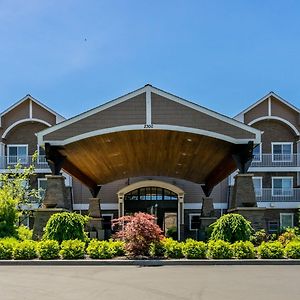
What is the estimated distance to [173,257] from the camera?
560 inches

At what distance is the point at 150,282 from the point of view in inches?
390

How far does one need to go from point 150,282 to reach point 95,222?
62.0ft

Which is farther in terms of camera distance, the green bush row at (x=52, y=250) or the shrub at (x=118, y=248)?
the shrub at (x=118, y=248)

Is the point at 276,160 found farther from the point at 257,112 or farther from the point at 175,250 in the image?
the point at 175,250

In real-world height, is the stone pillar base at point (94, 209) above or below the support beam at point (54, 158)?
below

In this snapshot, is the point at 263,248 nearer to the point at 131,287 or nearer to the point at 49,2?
the point at 131,287

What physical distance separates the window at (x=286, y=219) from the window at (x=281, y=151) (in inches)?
158

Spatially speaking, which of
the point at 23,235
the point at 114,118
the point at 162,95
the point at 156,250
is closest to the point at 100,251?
the point at 156,250

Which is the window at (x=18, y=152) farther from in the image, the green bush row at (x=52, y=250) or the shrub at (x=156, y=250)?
the shrub at (x=156, y=250)

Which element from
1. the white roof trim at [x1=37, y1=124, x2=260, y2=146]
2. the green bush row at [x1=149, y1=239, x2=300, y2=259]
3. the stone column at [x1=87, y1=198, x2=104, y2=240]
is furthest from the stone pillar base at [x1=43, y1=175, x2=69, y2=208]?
the stone column at [x1=87, y1=198, x2=104, y2=240]

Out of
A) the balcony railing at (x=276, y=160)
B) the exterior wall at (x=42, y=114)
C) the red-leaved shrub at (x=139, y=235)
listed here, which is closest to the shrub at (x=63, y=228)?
the red-leaved shrub at (x=139, y=235)

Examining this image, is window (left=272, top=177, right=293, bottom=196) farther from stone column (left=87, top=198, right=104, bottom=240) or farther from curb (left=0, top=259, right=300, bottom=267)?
curb (left=0, top=259, right=300, bottom=267)

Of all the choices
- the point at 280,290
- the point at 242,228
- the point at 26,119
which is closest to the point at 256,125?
the point at 26,119

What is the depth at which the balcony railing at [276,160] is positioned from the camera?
3347 cm
